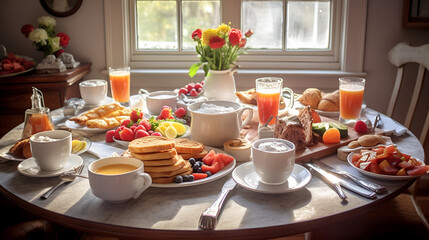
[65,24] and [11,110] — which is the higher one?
[65,24]

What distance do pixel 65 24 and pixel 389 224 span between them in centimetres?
231

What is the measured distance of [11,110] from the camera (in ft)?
8.30

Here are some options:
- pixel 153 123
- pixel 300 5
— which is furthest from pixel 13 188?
pixel 300 5

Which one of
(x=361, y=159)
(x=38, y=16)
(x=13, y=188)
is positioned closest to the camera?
(x=13, y=188)

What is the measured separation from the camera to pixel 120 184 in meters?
1.03

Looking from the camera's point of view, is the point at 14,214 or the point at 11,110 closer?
the point at 14,214

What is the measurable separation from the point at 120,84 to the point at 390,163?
1281 millimetres

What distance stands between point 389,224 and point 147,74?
6.23 feet

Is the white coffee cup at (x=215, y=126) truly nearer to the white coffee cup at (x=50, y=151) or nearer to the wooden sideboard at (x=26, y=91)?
the white coffee cup at (x=50, y=151)

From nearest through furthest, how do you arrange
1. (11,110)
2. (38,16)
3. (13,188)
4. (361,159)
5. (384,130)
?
(13,188) → (361,159) → (384,130) → (11,110) → (38,16)

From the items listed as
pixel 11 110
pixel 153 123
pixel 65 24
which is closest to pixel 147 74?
pixel 65 24

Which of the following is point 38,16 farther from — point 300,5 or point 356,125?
point 356,125

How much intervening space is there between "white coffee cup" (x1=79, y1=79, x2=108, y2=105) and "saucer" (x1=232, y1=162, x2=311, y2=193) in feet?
3.37

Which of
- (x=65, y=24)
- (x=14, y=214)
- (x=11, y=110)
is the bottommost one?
(x=14, y=214)
